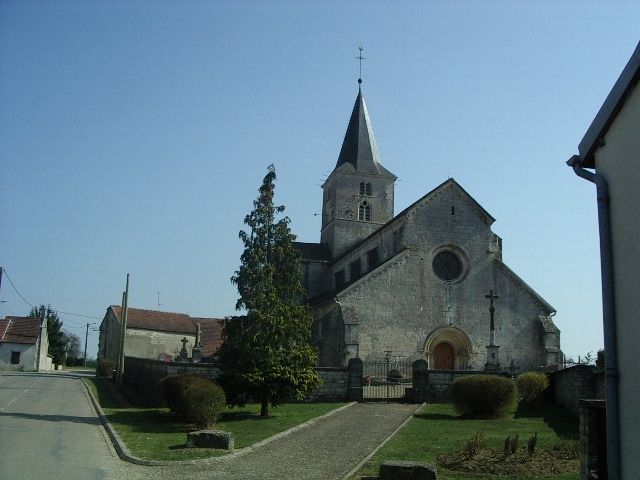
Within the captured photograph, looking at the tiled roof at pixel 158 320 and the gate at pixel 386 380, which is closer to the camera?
the gate at pixel 386 380

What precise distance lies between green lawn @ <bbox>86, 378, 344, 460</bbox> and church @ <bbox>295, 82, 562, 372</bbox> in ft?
32.0

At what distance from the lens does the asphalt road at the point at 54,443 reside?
38.1ft

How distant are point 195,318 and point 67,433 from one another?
171 feet

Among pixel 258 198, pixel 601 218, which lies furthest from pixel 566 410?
pixel 601 218

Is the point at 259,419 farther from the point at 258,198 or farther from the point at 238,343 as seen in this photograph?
the point at 258,198

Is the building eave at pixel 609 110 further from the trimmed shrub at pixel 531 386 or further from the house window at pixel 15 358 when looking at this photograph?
the house window at pixel 15 358

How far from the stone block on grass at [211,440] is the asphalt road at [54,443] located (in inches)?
64.9

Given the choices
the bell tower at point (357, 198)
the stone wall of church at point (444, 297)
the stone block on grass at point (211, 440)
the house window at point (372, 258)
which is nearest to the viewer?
the stone block on grass at point (211, 440)

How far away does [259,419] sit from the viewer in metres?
19.8

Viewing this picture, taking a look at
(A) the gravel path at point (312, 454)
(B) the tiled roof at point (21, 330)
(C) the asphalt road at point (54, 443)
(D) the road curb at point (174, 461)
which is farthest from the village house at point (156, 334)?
(A) the gravel path at point (312, 454)

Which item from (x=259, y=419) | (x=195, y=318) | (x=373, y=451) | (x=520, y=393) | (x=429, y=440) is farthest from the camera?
(x=195, y=318)

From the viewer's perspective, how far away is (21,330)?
209 ft

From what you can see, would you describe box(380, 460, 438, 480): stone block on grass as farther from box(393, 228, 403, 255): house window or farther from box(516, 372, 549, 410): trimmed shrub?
box(393, 228, 403, 255): house window

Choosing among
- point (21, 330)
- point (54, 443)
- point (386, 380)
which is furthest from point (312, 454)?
point (21, 330)
